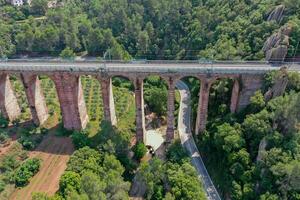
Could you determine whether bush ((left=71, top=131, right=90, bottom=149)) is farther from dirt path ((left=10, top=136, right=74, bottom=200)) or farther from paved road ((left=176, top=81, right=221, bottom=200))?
paved road ((left=176, top=81, right=221, bottom=200))

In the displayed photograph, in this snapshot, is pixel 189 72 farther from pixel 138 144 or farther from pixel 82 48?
pixel 82 48

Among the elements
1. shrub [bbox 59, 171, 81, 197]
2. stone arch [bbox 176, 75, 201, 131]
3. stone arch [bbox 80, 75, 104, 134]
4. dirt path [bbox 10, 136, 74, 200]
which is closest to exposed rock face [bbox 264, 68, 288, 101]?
stone arch [bbox 176, 75, 201, 131]

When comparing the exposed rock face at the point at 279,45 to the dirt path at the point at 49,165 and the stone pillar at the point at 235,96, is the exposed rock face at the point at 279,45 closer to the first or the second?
the stone pillar at the point at 235,96

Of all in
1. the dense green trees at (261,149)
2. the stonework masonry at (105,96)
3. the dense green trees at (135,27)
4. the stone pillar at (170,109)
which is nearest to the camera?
the dense green trees at (261,149)

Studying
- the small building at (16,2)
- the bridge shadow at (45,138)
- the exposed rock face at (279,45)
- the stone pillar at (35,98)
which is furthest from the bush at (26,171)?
the small building at (16,2)

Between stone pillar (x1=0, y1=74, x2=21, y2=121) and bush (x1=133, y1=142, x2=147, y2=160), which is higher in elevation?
stone pillar (x1=0, y1=74, x2=21, y2=121)

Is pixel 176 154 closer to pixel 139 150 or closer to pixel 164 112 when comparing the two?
pixel 139 150

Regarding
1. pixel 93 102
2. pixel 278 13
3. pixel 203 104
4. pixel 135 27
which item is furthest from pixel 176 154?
pixel 135 27
